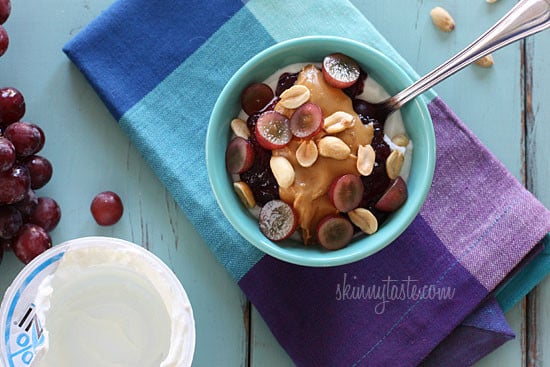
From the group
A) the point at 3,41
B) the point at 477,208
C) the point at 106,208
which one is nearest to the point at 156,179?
the point at 106,208

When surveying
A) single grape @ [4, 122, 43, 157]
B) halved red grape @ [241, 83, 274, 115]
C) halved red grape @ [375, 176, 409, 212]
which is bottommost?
halved red grape @ [375, 176, 409, 212]

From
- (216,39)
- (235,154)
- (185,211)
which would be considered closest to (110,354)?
(185,211)

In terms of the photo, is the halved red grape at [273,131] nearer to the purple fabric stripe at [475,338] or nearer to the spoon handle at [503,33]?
the spoon handle at [503,33]

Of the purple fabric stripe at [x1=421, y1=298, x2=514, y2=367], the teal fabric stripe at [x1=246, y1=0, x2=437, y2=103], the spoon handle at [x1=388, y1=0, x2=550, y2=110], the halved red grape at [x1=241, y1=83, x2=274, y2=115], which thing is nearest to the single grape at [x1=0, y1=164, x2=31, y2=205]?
the halved red grape at [x1=241, y1=83, x2=274, y2=115]

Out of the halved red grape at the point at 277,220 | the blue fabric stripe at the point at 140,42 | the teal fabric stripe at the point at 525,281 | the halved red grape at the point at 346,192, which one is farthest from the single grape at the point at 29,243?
the teal fabric stripe at the point at 525,281

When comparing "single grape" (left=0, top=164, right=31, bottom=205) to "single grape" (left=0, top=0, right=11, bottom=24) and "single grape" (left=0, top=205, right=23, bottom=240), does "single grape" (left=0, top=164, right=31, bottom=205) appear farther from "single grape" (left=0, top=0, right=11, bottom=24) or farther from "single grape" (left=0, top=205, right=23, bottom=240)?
"single grape" (left=0, top=0, right=11, bottom=24)

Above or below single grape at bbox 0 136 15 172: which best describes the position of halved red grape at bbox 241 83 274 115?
below

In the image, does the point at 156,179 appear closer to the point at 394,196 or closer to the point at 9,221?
the point at 9,221
